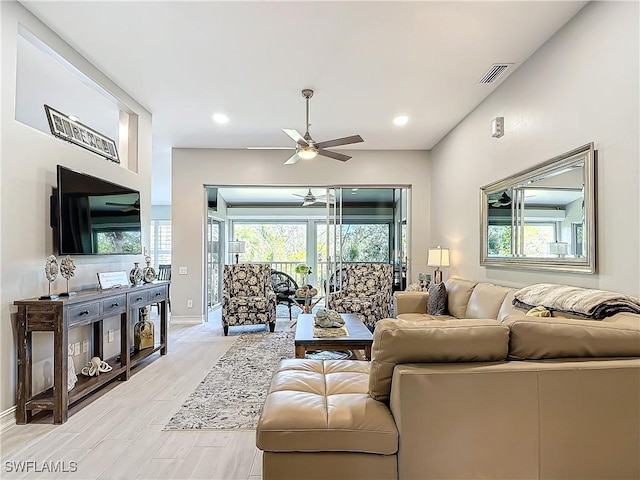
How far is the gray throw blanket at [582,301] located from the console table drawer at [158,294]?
3.51m

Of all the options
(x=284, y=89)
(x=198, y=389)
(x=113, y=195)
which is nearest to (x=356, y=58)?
(x=284, y=89)

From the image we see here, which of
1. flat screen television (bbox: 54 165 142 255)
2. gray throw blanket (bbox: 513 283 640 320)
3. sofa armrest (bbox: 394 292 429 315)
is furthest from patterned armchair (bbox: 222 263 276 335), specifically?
gray throw blanket (bbox: 513 283 640 320)

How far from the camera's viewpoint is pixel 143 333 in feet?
14.7

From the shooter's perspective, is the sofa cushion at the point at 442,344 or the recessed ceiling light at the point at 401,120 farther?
the recessed ceiling light at the point at 401,120

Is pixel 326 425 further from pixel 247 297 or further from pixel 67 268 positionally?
pixel 247 297

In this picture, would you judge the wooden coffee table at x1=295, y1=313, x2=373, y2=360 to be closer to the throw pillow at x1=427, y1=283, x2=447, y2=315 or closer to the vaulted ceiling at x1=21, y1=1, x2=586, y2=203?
the throw pillow at x1=427, y1=283, x2=447, y2=315

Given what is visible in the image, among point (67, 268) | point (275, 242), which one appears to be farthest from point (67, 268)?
point (275, 242)

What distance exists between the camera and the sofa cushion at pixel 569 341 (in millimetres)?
1765

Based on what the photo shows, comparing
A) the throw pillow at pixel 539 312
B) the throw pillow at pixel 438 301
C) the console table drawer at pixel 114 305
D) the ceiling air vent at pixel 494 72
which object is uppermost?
the ceiling air vent at pixel 494 72

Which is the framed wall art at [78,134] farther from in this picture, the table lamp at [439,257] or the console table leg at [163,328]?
the table lamp at [439,257]

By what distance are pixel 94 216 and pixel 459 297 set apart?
3.71m

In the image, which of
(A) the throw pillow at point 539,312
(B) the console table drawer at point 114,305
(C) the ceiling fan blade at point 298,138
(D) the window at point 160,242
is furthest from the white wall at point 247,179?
(D) the window at point 160,242

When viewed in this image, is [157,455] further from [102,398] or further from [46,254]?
[46,254]

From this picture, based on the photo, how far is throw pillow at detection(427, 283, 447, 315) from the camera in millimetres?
4785
